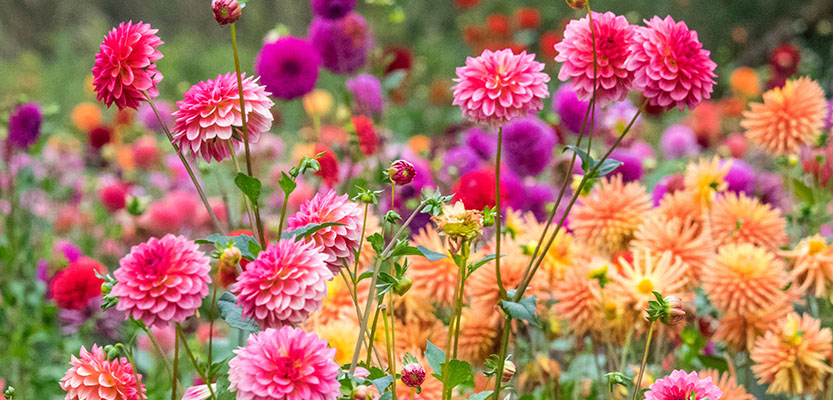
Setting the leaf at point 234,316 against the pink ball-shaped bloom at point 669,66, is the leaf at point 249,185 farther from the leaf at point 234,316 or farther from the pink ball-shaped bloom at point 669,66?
the pink ball-shaped bloom at point 669,66

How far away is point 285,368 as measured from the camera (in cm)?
49

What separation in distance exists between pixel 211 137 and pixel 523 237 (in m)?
0.59

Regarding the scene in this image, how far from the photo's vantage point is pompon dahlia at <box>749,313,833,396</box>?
0.90 metres

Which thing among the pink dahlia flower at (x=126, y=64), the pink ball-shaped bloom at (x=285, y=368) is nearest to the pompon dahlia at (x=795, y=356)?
the pink ball-shaped bloom at (x=285, y=368)

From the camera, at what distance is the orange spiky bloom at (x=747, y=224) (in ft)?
3.48

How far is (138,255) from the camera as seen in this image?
528 millimetres

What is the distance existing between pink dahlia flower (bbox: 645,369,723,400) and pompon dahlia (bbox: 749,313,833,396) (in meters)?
0.38

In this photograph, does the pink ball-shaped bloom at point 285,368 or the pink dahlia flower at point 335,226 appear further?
the pink dahlia flower at point 335,226

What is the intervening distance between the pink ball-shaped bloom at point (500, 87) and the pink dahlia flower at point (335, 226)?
0.15 metres

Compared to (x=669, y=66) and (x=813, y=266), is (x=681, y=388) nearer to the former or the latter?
(x=669, y=66)

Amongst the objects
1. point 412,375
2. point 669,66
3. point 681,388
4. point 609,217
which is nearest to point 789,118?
point 609,217

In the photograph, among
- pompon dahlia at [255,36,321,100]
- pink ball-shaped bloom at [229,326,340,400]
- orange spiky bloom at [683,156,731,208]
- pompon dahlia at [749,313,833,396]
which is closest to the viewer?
pink ball-shaped bloom at [229,326,340,400]

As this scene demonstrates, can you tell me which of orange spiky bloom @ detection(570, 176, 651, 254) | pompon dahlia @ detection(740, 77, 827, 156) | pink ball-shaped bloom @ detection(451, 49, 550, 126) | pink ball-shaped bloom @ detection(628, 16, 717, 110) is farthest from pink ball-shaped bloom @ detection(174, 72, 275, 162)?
pompon dahlia @ detection(740, 77, 827, 156)

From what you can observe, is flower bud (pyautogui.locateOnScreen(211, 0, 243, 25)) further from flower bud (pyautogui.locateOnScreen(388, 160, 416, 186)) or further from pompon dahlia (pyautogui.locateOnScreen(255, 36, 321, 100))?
pompon dahlia (pyautogui.locateOnScreen(255, 36, 321, 100))
